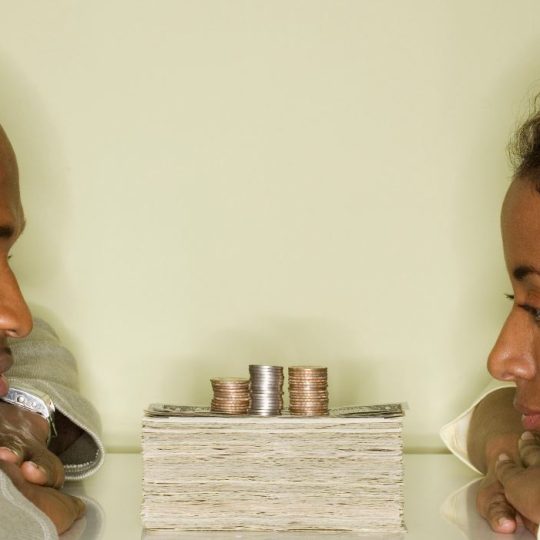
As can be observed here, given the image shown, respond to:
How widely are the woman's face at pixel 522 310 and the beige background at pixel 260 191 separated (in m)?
0.42

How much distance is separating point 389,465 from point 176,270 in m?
0.59

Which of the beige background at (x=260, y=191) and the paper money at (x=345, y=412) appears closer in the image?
the paper money at (x=345, y=412)

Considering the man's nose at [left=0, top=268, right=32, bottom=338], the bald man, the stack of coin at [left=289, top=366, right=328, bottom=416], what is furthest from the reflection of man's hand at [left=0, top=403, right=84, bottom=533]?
the stack of coin at [left=289, top=366, right=328, bottom=416]

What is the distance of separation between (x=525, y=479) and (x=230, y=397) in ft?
0.98

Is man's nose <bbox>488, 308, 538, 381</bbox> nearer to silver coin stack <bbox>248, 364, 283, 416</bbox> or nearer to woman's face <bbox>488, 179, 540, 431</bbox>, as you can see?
woman's face <bbox>488, 179, 540, 431</bbox>

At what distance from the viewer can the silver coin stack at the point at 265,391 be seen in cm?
100

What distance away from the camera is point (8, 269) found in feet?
3.51

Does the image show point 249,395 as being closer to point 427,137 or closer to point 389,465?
point 389,465

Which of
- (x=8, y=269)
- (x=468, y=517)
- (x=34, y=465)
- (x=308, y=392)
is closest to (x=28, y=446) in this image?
(x=34, y=465)

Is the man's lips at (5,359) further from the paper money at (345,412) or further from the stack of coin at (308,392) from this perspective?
the stack of coin at (308,392)

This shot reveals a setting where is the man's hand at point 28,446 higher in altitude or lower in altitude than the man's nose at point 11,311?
lower

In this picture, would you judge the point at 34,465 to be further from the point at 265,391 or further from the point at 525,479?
the point at 525,479

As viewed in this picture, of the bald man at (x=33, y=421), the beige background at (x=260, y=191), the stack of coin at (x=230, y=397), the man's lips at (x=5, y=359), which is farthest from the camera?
the beige background at (x=260, y=191)

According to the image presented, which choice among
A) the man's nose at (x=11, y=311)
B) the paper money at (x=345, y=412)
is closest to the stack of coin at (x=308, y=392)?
the paper money at (x=345, y=412)
